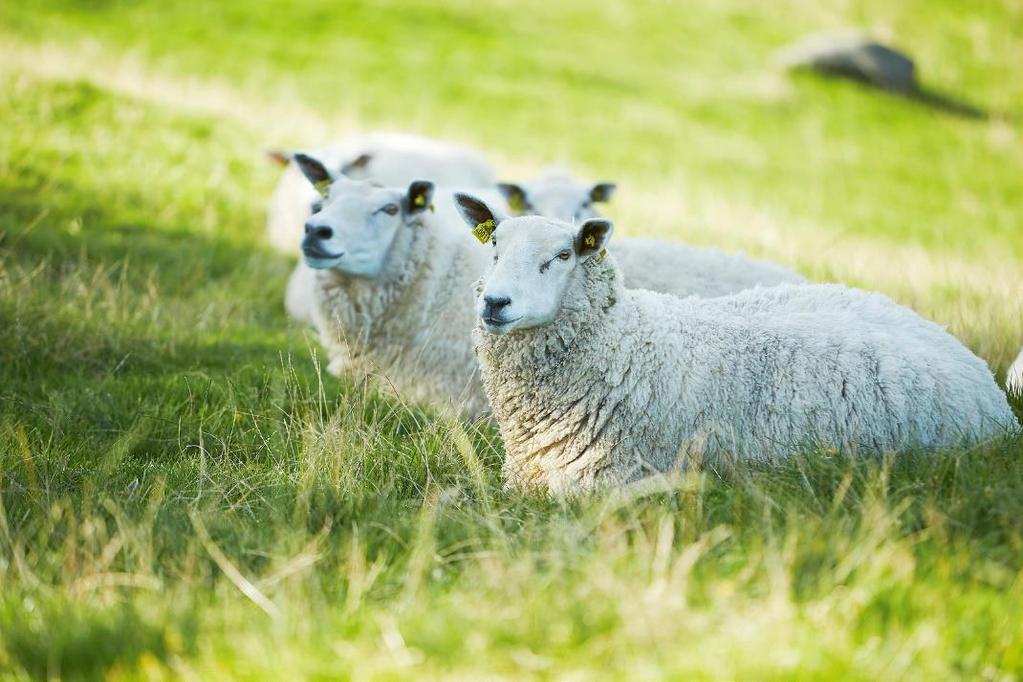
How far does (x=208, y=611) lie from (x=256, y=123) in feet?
34.0

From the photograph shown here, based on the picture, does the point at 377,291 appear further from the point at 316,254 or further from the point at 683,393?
the point at 683,393

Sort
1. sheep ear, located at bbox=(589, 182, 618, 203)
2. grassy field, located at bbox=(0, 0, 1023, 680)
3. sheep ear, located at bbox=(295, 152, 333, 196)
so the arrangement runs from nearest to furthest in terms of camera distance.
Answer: grassy field, located at bbox=(0, 0, 1023, 680), sheep ear, located at bbox=(295, 152, 333, 196), sheep ear, located at bbox=(589, 182, 618, 203)

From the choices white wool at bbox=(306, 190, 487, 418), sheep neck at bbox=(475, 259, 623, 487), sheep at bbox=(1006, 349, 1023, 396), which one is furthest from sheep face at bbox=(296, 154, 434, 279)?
sheep at bbox=(1006, 349, 1023, 396)

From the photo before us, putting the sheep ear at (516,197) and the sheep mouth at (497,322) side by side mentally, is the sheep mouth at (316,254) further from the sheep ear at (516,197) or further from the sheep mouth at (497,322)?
the sheep ear at (516,197)

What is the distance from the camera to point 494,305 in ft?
12.8

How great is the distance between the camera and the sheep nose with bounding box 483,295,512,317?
3.89 meters

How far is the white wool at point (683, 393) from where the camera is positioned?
4145 mm

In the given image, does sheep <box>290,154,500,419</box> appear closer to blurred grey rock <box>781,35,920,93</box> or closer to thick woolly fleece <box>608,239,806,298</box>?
thick woolly fleece <box>608,239,806,298</box>

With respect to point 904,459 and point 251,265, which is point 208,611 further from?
point 251,265

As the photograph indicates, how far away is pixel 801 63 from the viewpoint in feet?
78.5

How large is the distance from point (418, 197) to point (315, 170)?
71cm

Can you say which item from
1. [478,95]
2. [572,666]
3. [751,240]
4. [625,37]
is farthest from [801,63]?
[572,666]

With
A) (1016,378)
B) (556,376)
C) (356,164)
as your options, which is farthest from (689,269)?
(356,164)

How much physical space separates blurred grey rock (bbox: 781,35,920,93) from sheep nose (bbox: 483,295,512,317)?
72.8 feet
